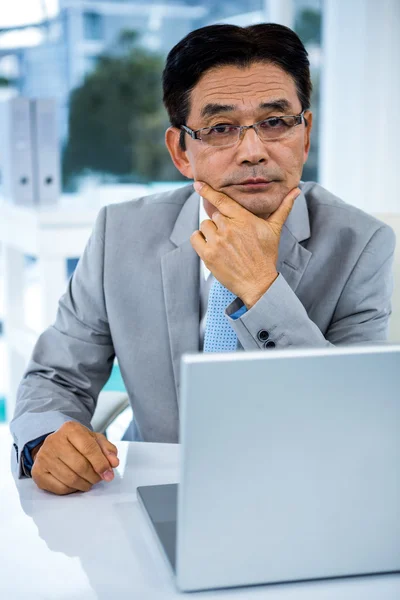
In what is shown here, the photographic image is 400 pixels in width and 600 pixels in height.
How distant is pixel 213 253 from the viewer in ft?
4.61

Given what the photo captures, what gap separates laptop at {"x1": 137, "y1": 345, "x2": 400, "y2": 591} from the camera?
713mm

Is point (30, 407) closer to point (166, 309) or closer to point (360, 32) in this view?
point (166, 309)

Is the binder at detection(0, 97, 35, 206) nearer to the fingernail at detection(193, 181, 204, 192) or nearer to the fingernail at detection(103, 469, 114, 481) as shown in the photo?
the fingernail at detection(193, 181, 204, 192)

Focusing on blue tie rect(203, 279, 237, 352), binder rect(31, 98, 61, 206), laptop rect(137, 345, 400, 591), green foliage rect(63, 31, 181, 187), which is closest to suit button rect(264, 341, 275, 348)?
blue tie rect(203, 279, 237, 352)

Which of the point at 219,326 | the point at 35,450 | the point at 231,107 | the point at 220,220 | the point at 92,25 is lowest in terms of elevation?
the point at 35,450

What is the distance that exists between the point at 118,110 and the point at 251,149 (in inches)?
167

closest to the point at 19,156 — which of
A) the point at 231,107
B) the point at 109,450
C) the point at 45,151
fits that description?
the point at 45,151

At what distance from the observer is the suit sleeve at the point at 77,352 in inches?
58.2

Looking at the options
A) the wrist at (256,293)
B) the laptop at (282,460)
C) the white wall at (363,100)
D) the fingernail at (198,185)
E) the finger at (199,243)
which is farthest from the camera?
the white wall at (363,100)

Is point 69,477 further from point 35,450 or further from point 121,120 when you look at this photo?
point 121,120

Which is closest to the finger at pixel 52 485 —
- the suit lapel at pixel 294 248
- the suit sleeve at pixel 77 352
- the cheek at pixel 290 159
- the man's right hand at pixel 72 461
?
the man's right hand at pixel 72 461

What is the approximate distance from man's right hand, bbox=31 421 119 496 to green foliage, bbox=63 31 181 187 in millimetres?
4390

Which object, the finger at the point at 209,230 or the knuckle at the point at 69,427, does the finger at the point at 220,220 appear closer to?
the finger at the point at 209,230

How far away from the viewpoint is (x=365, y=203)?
3400 mm
